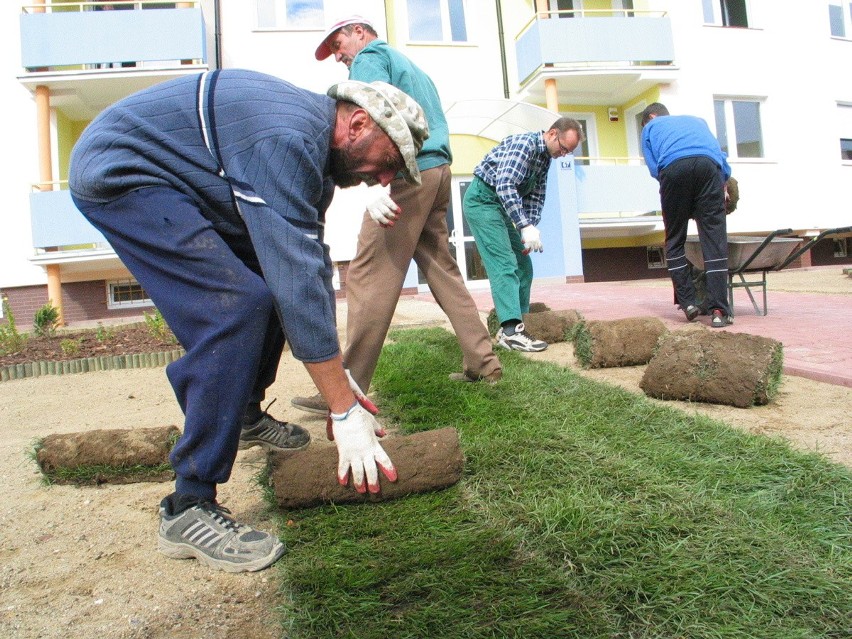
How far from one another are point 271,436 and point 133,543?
0.75m

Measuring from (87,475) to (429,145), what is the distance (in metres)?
2.10

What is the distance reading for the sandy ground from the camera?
62.1 inches

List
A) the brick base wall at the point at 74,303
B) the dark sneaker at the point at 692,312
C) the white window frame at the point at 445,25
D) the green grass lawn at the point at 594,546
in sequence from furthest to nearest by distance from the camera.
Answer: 1. the white window frame at the point at 445,25
2. the brick base wall at the point at 74,303
3. the dark sneaker at the point at 692,312
4. the green grass lawn at the point at 594,546

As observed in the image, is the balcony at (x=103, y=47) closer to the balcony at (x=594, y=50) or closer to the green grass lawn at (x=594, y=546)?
the balcony at (x=594, y=50)

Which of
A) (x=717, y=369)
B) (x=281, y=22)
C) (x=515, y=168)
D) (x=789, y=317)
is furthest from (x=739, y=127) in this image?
(x=717, y=369)

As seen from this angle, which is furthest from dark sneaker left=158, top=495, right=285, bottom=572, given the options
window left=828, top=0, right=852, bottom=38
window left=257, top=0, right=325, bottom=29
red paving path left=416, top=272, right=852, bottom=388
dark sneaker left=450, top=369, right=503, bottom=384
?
window left=828, top=0, right=852, bottom=38

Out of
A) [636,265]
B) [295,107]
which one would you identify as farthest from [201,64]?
[295,107]

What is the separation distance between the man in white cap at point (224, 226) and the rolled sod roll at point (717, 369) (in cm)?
173

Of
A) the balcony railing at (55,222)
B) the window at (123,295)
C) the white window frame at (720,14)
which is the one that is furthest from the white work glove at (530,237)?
the white window frame at (720,14)

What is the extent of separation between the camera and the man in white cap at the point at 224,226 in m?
1.79

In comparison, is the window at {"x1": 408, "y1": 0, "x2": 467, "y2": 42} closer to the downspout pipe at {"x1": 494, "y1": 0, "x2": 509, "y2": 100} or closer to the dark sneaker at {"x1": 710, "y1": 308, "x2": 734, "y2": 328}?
the downspout pipe at {"x1": 494, "y1": 0, "x2": 509, "y2": 100}

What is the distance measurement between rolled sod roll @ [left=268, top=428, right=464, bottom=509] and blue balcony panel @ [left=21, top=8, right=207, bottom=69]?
42.1 ft

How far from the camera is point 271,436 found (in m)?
2.71

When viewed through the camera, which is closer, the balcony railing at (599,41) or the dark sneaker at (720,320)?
the dark sneaker at (720,320)
